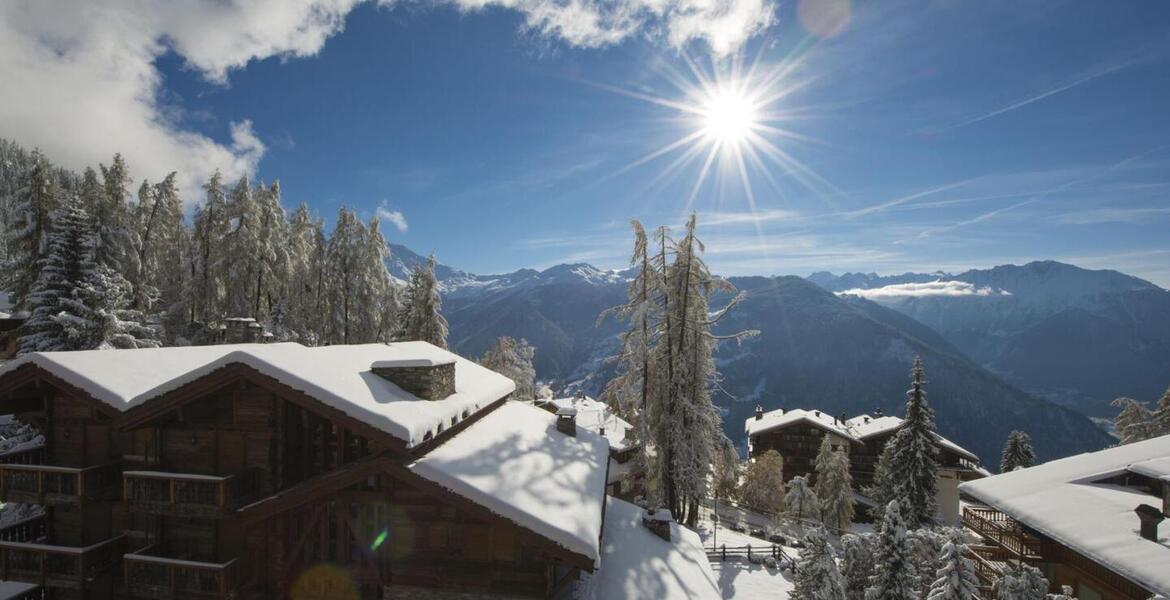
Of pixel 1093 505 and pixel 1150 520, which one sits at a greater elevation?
pixel 1150 520

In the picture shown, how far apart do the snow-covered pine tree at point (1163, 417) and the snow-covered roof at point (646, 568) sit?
41100 millimetres

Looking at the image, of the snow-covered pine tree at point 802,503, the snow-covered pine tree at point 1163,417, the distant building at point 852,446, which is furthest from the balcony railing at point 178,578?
the snow-covered pine tree at point 1163,417

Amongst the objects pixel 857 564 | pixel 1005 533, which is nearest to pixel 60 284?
pixel 857 564

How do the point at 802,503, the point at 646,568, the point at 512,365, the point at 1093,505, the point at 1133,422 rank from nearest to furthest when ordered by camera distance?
1. the point at 646,568
2. the point at 1093,505
3. the point at 1133,422
4. the point at 802,503
5. the point at 512,365

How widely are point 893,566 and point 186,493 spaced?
17205 millimetres

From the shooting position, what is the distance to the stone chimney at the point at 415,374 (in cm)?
1342

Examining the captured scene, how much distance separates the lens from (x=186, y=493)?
12.2 m

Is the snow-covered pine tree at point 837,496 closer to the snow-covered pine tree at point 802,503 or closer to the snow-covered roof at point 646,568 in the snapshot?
the snow-covered pine tree at point 802,503

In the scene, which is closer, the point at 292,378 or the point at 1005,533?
the point at 292,378

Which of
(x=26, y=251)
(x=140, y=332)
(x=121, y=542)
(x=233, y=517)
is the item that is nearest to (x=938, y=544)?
(x=233, y=517)

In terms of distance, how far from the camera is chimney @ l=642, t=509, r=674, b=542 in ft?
57.5

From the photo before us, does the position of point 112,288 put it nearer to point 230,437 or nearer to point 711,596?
point 230,437

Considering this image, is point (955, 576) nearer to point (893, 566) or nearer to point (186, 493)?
point (893, 566)

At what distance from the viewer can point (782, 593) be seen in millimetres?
20578
